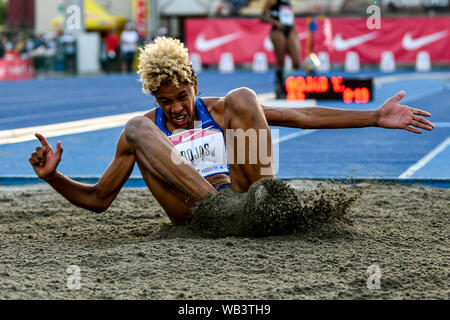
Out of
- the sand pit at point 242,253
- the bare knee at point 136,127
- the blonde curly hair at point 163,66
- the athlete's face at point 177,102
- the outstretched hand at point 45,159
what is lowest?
the sand pit at point 242,253

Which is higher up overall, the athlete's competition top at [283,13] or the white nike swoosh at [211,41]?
the athlete's competition top at [283,13]

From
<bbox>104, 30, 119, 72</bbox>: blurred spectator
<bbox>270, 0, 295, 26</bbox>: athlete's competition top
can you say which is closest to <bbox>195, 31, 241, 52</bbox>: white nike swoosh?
<bbox>104, 30, 119, 72</bbox>: blurred spectator

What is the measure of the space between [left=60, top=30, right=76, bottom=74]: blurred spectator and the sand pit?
24879mm

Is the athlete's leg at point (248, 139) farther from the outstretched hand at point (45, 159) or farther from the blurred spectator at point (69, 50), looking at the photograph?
the blurred spectator at point (69, 50)

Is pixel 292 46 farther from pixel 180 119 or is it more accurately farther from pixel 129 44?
pixel 129 44

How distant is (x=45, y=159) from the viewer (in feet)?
14.2

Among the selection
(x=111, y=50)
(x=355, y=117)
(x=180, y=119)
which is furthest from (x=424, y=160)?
(x=111, y=50)

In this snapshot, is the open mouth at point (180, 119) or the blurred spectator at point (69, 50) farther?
the blurred spectator at point (69, 50)

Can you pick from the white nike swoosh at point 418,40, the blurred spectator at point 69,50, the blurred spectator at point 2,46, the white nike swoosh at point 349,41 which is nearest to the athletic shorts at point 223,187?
the white nike swoosh at point 418,40

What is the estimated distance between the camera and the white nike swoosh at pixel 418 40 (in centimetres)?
2641

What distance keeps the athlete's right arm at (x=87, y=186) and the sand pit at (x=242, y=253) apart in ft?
0.77

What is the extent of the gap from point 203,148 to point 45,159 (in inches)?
34.3

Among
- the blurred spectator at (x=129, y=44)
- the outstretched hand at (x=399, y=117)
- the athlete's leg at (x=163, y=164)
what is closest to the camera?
the athlete's leg at (x=163, y=164)
